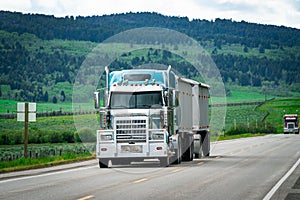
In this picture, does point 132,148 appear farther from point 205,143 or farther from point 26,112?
point 205,143

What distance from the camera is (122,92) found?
27859 millimetres

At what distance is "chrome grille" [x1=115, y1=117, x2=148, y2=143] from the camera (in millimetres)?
27031

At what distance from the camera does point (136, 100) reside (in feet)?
91.0

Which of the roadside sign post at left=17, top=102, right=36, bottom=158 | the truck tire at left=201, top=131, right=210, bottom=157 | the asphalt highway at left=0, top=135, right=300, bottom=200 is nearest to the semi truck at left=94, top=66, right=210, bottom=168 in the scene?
the asphalt highway at left=0, top=135, right=300, bottom=200

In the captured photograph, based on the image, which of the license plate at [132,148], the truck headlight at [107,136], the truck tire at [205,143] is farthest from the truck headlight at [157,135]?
the truck tire at [205,143]

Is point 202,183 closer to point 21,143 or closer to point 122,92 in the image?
point 122,92

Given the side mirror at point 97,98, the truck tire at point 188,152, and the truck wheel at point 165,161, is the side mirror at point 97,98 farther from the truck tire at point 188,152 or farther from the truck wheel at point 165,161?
the truck tire at point 188,152

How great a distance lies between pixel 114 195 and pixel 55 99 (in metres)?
182

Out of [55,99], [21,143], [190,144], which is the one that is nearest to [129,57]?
[55,99]

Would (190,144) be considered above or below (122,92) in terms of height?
below

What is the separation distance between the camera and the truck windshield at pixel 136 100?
27.7 metres

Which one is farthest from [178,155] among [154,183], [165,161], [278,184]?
[278,184]

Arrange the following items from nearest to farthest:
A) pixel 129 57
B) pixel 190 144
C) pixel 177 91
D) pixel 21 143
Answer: pixel 177 91, pixel 190 144, pixel 21 143, pixel 129 57

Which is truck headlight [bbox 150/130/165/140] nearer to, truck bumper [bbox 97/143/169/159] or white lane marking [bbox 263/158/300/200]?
truck bumper [bbox 97/143/169/159]
